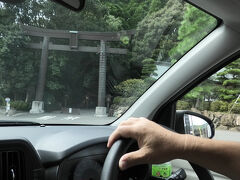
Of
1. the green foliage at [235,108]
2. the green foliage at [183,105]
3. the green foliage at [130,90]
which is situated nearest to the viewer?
the green foliage at [130,90]

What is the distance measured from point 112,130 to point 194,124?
2.79ft

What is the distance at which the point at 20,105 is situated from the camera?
264 centimetres

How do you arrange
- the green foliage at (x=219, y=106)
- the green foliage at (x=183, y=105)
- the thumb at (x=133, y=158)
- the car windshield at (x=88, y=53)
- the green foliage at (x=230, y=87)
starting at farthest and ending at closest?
1. the green foliage at (x=219, y=106)
2. the green foliage at (x=230, y=87)
3. the green foliage at (x=183, y=105)
4. the car windshield at (x=88, y=53)
5. the thumb at (x=133, y=158)

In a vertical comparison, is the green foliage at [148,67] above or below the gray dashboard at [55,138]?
above

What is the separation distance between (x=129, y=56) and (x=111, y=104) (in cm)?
50

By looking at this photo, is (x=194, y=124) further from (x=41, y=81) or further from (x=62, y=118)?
(x=41, y=81)

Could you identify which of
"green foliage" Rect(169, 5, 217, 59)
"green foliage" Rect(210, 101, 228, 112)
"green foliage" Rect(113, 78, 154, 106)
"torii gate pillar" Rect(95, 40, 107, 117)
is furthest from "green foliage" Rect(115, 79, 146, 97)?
"green foliage" Rect(210, 101, 228, 112)

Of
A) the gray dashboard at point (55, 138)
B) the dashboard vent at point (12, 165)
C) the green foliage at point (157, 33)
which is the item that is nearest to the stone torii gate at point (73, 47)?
the green foliage at point (157, 33)

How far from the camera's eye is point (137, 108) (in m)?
3.07

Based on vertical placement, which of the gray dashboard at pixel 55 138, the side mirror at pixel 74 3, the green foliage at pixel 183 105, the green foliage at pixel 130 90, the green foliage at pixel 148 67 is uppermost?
the side mirror at pixel 74 3

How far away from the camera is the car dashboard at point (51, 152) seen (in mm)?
1889

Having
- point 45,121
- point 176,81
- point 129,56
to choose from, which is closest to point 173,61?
point 176,81

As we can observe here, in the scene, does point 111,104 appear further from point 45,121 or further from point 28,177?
point 28,177

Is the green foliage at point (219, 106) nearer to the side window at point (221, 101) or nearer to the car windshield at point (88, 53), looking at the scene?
the side window at point (221, 101)
